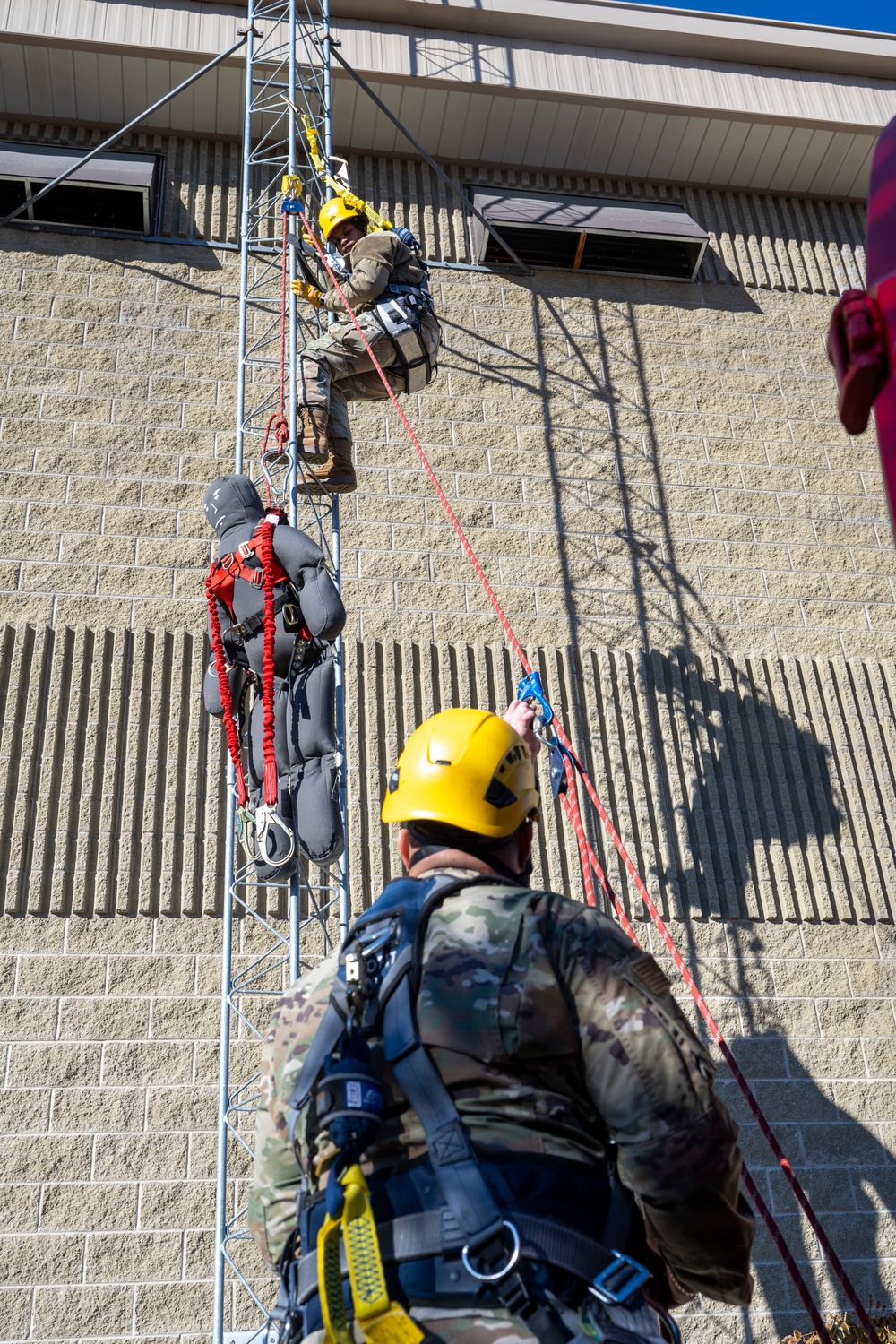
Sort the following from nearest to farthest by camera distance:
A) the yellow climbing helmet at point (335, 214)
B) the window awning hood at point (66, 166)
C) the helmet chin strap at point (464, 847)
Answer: the helmet chin strap at point (464, 847) → the yellow climbing helmet at point (335, 214) → the window awning hood at point (66, 166)

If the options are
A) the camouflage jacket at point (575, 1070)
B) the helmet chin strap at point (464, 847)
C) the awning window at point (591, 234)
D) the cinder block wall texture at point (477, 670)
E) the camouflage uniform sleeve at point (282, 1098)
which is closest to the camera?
the camouflage jacket at point (575, 1070)

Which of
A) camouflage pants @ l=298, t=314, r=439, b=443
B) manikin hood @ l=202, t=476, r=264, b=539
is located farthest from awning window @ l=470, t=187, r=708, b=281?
manikin hood @ l=202, t=476, r=264, b=539

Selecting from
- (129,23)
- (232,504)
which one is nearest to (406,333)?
(232,504)

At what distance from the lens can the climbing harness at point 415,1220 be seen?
183 cm

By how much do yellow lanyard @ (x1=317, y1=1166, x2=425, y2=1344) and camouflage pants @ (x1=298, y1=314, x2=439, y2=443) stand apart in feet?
20.2

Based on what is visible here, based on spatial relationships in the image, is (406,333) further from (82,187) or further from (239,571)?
(82,187)

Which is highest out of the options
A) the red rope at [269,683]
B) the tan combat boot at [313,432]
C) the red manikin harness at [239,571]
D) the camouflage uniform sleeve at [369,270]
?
the camouflage uniform sleeve at [369,270]

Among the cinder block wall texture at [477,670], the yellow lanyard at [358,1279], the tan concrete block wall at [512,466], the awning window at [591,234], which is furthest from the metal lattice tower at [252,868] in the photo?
the yellow lanyard at [358,1279]

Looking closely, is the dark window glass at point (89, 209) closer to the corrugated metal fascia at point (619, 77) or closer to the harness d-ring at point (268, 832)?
the corrugated metal fascia at point (619, 77)

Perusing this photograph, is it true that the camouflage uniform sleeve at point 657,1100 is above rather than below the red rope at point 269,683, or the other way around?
below

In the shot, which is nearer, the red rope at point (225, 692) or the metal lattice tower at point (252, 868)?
the red rope at point (225, 692)

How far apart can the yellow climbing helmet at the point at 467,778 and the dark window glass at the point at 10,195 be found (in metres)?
8.71

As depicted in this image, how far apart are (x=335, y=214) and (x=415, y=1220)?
7.17 meters

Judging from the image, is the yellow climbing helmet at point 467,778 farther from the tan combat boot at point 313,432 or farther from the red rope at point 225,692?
the tan combat boot at point 313,432
